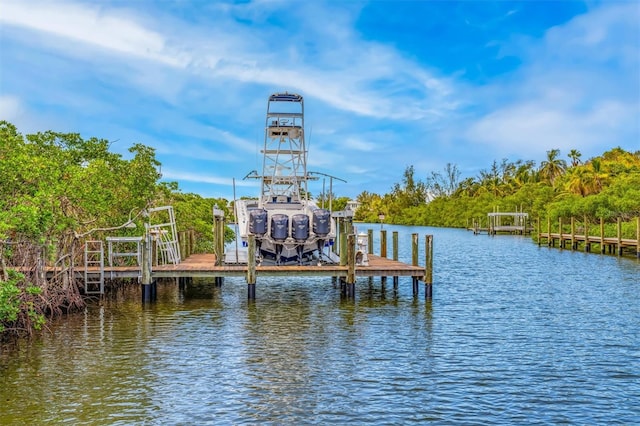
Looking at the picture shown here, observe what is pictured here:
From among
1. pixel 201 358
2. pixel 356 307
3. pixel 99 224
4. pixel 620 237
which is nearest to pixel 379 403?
pixel 201 358

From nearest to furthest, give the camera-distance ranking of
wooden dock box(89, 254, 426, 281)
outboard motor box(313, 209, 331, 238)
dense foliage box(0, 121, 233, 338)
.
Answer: dense foliage box(0, 121, 233, 338) → wooden dock box(89, 254, 426, 281) → outboard motor box(313, 209, 331, 238)

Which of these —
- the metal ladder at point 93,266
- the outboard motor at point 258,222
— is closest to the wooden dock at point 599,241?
the outboard motor at point 258,222

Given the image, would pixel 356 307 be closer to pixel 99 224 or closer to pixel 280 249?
pixel 280 249

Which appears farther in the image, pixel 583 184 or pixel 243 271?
pixel 583 184

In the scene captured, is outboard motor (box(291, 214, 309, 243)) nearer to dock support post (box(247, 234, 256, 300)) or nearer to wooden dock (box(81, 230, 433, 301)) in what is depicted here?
wooden dock (box(81, 230, 433, 301))

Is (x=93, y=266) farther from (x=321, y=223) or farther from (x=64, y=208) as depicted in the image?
(x=321, y=223)

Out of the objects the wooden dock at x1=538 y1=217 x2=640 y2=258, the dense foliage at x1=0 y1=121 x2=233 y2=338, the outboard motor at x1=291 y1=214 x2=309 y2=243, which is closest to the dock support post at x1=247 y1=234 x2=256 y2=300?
the outboard motor at x1=291 y1=214 x2=309 y2=243

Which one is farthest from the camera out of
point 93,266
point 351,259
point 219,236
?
point 219,236

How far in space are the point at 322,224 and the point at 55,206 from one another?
8585 millimetres

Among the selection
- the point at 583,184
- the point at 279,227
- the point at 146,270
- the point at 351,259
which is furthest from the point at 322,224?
the point at 583,184

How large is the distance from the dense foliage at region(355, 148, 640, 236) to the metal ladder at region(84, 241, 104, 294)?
114 feet

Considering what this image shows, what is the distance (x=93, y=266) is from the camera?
22.4 meters

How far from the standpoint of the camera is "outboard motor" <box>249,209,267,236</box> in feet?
72.9

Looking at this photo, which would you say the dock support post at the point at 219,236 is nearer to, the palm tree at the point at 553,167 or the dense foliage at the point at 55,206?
the dense foliage at the point at 55,206
